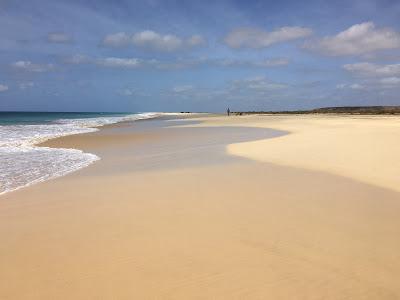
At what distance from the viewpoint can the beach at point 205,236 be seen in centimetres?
343

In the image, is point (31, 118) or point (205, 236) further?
point (31, 118)

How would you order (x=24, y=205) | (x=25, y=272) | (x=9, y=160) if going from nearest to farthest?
(x=25, y=272) → (x=24, y=205) → (x=9, y=160)

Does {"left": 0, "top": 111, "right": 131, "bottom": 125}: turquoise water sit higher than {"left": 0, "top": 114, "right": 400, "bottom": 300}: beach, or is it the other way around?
{"left": 0, "top": 114, "right": 400, "bottom": 300}: beach

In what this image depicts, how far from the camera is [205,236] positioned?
15.3ft

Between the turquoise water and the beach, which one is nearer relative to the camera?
the beach

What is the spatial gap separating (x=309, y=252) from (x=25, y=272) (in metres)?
3.01

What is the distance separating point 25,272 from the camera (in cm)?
372

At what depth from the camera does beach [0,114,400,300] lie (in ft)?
11.3

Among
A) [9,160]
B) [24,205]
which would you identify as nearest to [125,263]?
[24,205]

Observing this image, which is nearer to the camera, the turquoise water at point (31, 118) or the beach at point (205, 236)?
Answer: the beach at point (205, 236)

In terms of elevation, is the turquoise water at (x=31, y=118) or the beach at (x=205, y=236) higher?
the beach at (x=205, y=236)

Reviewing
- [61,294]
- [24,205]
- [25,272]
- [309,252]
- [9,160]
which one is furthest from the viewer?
[9,160]

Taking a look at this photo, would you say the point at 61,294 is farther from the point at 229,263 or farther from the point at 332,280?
the point at 332,280

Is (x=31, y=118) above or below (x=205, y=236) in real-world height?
below
